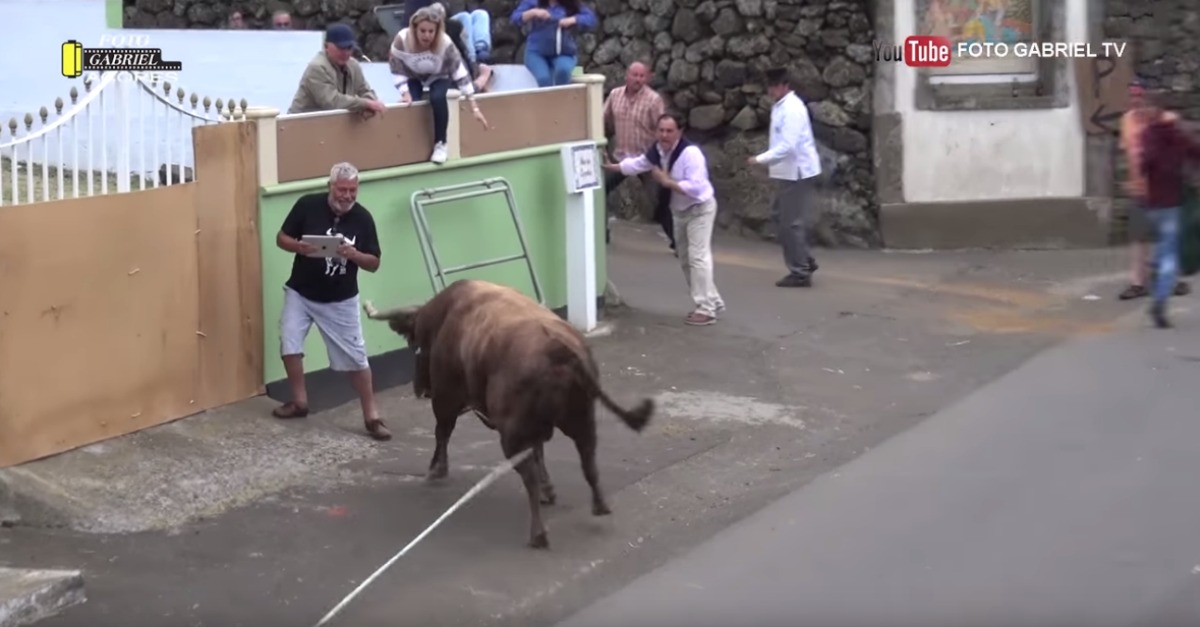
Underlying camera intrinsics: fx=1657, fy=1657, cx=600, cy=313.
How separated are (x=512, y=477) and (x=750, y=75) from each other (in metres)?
8.46

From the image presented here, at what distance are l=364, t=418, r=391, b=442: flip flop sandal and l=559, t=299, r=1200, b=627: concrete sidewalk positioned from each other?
2.49 m

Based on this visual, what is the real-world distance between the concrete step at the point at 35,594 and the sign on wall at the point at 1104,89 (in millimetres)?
11485

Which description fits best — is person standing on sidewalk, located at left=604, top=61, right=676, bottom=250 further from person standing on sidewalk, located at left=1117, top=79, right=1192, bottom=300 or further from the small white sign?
person standing on sidewalk, located at left=1117, top=79, right=1192, bottom=300

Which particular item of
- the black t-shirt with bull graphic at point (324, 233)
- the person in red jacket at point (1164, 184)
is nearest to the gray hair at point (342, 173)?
the black t-shirt with bull graphic at point (324, 233)

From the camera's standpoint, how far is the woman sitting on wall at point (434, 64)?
11.0 meters

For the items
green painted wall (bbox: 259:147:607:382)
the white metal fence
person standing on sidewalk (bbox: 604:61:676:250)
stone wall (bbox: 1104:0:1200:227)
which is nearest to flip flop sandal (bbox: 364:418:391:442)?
green painted wall (bbox: 259:147:607:382)

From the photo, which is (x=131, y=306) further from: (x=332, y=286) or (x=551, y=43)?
(x=551, y=43)

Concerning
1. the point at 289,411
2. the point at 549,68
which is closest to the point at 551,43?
the point at 549,68

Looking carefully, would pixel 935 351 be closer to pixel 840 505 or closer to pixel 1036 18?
pixel 840 505

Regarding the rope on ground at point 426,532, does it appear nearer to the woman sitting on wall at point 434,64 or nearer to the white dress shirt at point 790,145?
→ the woman sitting on wall at point 434,64

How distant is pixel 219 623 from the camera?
6.59 metres

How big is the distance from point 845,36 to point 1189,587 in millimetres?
9867

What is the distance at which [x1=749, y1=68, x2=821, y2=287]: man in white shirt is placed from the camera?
13.7 m

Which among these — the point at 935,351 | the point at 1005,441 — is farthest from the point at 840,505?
the point at 935,351
